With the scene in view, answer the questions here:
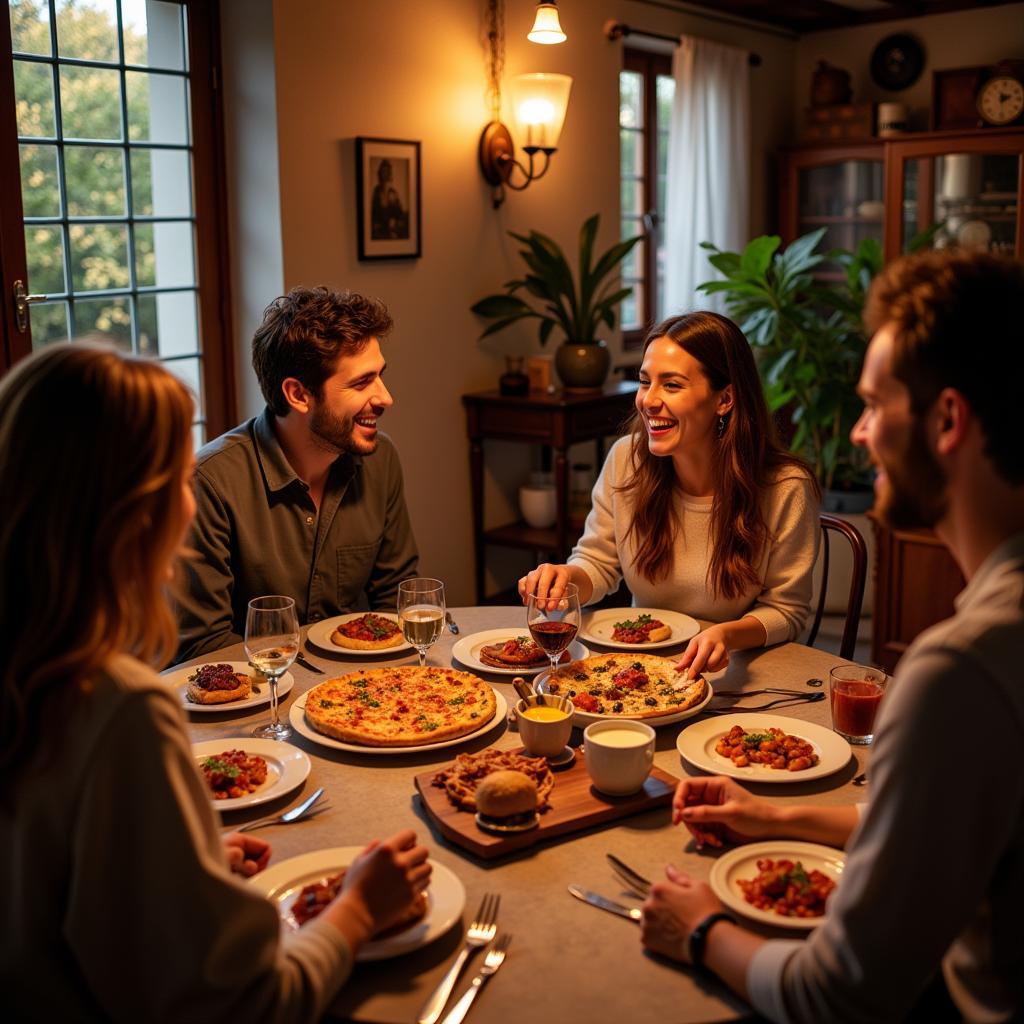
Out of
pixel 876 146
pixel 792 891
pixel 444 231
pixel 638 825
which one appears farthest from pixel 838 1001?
pixel 876 146

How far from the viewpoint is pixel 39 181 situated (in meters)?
3.27

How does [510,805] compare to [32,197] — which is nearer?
[510,805]

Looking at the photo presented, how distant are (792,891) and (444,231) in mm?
3416

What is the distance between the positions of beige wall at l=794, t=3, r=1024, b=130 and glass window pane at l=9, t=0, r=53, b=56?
4.27 meters

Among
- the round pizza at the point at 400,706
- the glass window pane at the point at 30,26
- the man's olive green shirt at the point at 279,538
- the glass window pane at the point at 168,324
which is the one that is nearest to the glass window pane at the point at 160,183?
the glass window pane at the point at 168,324

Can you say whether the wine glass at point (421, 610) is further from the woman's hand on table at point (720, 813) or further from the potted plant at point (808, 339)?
the potted plant at point (808, 339)

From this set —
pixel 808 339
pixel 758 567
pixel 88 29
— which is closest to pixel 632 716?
pixel 758 567

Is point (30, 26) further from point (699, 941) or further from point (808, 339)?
point (808, 339)

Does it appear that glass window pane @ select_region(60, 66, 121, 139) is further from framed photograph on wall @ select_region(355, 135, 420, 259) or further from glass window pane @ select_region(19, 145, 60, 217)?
framed photograph on wall @ select_region(355, 135, 420, 259)

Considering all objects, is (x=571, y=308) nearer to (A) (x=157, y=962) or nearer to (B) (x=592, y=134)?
(B) (x=592, y=134)

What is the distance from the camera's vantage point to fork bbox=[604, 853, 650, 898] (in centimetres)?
133

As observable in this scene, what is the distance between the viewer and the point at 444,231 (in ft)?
14.2

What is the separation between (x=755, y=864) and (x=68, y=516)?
858 mm

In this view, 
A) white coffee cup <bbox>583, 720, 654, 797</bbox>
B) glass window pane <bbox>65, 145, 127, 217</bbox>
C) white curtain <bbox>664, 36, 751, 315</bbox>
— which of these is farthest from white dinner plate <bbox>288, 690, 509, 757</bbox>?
white curtain <bbox>664, 36, 751, 315</bbox>
